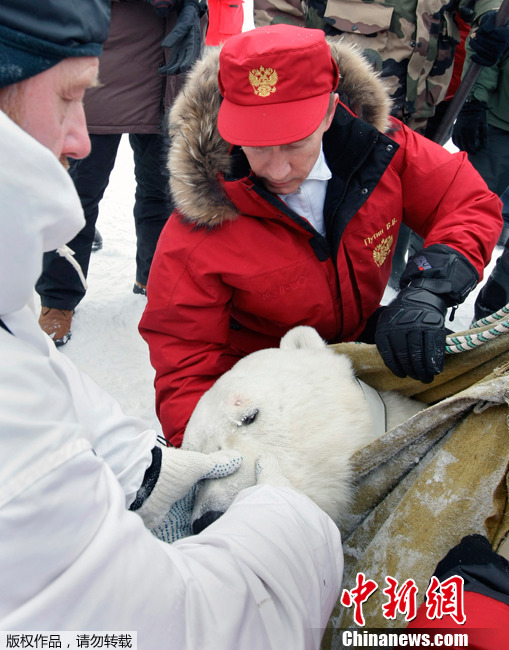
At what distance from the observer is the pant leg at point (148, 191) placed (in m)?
2.43

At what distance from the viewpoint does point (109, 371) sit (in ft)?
7.78

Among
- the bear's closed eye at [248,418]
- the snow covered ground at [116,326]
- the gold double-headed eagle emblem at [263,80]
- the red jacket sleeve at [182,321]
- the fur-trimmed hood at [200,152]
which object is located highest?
the gold double-headed eagle emblem at [263,80]

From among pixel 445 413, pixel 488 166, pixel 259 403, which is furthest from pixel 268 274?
pixel 488 166

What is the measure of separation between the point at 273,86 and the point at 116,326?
1.80 m

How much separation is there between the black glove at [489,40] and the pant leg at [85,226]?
1663 mm

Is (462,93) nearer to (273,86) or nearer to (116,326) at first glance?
(273,86)

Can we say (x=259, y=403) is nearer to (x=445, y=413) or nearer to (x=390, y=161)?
(x=445, y=413)

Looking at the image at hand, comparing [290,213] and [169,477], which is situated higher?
[290,213]

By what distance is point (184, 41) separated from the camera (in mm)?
2100

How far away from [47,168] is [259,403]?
0.62m
